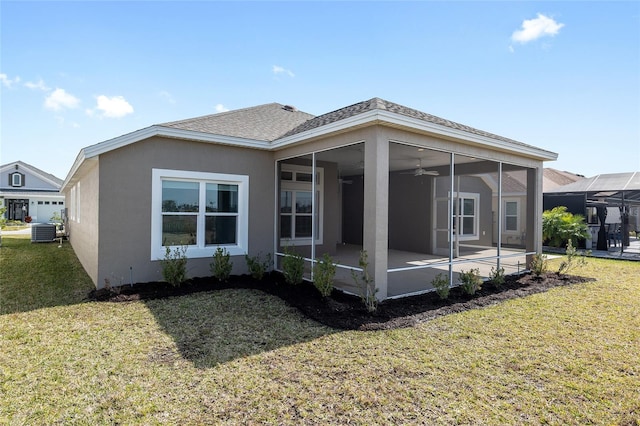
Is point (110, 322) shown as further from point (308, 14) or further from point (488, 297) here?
point (308, 14)

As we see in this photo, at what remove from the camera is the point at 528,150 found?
866 cm

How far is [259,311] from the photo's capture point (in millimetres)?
5668

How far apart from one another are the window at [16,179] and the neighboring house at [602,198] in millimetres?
43945

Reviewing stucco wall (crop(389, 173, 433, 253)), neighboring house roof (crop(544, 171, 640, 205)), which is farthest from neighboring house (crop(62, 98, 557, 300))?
neighboring house roof (crop(544, 171, 640, 205))

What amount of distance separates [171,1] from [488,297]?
395 inches

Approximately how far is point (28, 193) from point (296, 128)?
36.5 meters

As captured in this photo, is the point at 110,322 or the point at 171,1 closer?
the point at 110,322

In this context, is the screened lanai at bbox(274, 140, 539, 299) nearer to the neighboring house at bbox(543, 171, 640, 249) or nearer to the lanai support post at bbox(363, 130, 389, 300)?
the lanai support post at bbox(363, 130, 389, 300)

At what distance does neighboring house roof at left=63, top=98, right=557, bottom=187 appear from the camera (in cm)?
596

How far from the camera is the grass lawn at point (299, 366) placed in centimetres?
289

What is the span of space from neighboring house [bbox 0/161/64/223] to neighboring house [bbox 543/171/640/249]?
37.1 m

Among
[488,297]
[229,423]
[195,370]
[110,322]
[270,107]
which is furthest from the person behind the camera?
[270,107]

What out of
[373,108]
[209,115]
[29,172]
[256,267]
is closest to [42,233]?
[209,115]

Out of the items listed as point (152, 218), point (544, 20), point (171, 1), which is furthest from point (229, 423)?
point (544, 20)
